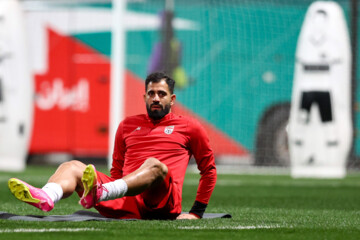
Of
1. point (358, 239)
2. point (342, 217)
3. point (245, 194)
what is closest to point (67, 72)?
point (245, 194)

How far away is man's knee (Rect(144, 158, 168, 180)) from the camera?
20.3 ft

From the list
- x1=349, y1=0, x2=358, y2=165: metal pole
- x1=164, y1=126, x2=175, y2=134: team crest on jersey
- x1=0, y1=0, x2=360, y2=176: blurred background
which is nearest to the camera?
x1=164, y1=126, x2=175, y2=134: team crest on jersey

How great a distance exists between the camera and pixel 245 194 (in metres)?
11.1

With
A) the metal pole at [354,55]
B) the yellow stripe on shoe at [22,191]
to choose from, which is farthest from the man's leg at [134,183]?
the metal pole at [354,55]

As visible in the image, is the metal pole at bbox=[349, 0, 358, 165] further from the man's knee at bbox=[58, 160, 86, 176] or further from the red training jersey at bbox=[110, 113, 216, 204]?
the man's knee at bbox=[58, 160, 86, 176]

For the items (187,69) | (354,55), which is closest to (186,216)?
(354,55)

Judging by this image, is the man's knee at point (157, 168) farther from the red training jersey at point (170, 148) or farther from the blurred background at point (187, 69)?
the blurred background at point (187, 69)

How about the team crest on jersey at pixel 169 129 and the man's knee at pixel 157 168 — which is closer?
the man's knee at pixel 157 168

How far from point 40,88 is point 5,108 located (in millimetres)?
2762

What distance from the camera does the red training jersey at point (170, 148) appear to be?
6691 millimetres

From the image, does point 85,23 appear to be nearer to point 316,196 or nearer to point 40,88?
point 40,88

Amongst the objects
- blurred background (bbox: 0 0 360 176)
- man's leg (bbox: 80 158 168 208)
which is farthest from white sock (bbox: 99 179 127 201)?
blurred background (bbox: 0 0 360 176)

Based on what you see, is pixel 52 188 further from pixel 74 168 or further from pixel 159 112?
pixel 159 112

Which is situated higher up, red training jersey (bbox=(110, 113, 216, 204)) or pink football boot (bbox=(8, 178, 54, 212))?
red training jersey (bbox=(110, 113, 216, 204))
